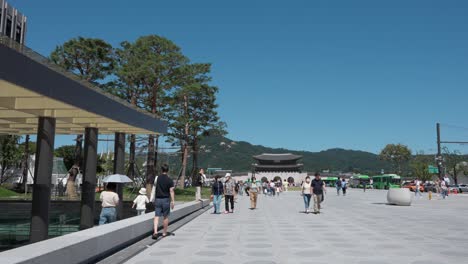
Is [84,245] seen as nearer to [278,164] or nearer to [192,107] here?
[192,107]

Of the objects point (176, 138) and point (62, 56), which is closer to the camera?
point (62, 56)

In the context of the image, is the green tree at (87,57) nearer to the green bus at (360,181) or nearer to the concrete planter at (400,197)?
the concrete planter at (400,197)

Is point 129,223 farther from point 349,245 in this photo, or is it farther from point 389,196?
point 389,196

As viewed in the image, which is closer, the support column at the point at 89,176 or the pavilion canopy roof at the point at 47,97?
the pavilion canopy roof at the point at 47,97

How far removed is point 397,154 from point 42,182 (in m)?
101

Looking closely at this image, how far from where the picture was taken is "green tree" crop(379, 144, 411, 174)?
98.6 meters

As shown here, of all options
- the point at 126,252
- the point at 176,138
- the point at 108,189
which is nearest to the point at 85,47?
the point at 176,138

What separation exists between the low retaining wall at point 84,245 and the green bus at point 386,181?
57.4 metres

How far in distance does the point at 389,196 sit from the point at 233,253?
17.8 m

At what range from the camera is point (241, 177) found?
113 m

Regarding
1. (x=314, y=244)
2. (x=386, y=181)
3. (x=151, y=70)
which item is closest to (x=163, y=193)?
(x=314, y=244)

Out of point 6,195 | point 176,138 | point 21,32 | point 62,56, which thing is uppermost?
point 21,32

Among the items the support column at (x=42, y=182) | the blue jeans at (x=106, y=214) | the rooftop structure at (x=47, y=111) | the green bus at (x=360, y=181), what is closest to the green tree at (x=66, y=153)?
the green bus at (x=360, y=181)

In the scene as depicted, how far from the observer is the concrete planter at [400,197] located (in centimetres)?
2191
